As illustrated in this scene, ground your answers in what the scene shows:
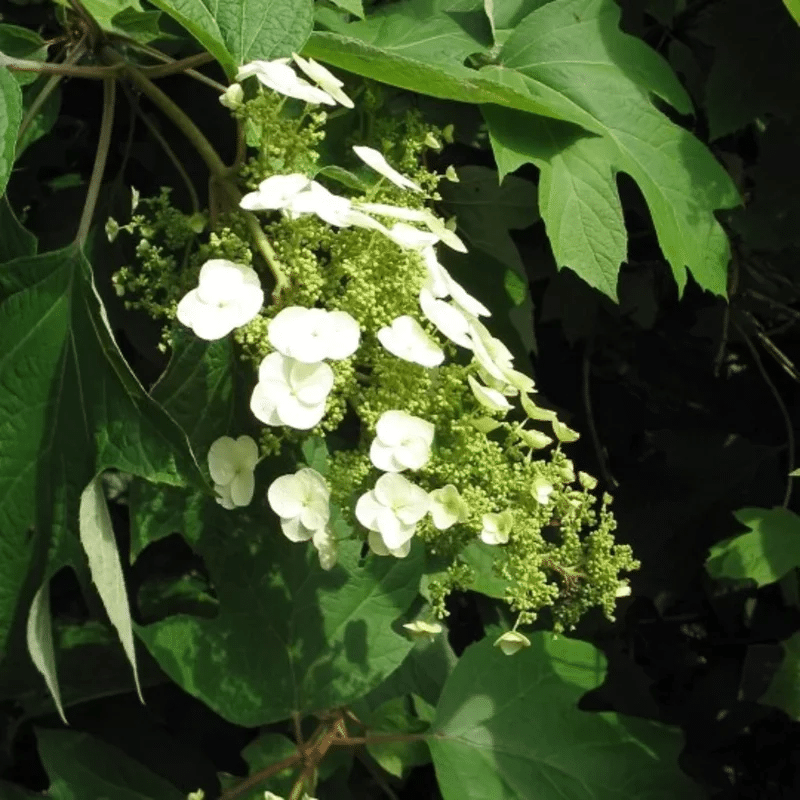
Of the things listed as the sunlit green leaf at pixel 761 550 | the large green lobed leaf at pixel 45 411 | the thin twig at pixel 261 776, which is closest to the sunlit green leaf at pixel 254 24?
the large green lobed leaf at pixel 45 411

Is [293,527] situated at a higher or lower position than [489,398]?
lower

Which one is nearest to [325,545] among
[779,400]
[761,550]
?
[761,550]

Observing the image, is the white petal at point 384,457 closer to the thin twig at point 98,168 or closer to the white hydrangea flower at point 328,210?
the white hydrangea flower at point 328,210

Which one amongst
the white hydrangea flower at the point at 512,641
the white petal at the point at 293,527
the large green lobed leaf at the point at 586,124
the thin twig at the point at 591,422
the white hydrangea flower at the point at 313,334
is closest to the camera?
the white hydrangea flower at the point at 313,334

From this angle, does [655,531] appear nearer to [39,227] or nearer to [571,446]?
[571,446]

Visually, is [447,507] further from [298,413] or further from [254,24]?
[254,24]

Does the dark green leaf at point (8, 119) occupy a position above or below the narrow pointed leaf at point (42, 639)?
above
